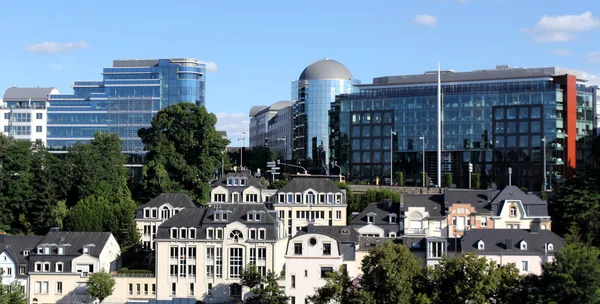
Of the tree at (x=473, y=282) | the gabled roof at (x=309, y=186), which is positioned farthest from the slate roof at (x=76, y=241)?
the tree at (x=473, y=282)

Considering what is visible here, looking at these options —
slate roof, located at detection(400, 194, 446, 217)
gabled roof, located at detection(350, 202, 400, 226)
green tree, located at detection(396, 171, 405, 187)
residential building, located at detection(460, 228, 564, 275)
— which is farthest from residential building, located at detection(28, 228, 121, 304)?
green tree, located at detection(396, 171, 405, 187)

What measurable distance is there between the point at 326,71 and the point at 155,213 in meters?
67.8

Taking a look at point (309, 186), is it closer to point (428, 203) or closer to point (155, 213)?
point (428, 203)

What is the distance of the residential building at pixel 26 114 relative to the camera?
559ft

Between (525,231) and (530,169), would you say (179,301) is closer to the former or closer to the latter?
(525,231)

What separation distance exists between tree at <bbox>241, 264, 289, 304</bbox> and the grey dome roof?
82717 millimetres

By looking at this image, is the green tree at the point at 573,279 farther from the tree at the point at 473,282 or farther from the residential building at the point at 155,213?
the residential building at the point at 155,213

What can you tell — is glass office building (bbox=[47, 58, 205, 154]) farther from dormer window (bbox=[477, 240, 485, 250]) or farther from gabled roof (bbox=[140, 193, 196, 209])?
dormer window (bbox=[477, 240, 485, 250])

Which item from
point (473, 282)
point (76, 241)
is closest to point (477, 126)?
point (76, 241)

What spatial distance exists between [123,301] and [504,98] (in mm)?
67023

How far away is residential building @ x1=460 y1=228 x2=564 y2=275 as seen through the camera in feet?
300

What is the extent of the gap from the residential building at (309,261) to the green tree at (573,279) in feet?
73.3

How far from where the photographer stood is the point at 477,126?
144 meters

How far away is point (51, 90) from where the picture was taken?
577 ft
